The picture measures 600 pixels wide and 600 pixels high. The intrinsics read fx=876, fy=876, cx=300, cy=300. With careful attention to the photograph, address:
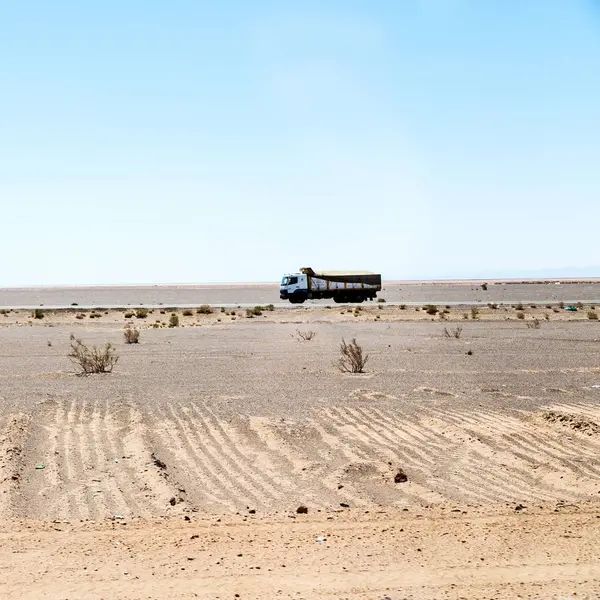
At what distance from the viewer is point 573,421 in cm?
1423

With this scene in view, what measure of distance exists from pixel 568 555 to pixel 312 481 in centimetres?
409

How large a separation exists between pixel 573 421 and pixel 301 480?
5.55 meters

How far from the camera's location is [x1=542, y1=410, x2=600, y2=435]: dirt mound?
1373cm

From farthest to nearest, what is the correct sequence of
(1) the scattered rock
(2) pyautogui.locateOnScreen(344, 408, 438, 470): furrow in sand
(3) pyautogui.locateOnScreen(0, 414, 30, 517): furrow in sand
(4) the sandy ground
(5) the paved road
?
(5) the paved road
(2) pyautogui.locateOnScreen(344, 408, 438, 470): furrow in sand
(1) the scattered rock
(3) pyautogui.locateOnScreen(0, 414, 30, 517): furrow in sand
(4) the sandy ground

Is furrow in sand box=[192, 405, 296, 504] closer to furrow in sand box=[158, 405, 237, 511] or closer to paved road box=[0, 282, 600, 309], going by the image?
furrow in sand box=[158, 405, 237, 511]

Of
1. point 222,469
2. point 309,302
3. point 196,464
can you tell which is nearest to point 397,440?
point 222,469

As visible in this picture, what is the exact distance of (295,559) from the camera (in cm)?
725

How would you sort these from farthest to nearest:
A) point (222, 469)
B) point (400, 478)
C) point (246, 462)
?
1. point (246, 462)
2. point (222, 469)
3. point (400, 478)

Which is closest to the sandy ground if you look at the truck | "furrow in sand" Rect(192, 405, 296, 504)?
"furrow in sand" Rect(192, 405, 296, 504)

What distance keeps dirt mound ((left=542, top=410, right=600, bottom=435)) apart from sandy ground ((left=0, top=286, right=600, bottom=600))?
7cm

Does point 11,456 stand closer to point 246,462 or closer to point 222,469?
point 222,469

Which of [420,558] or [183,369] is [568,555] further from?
[183,369]

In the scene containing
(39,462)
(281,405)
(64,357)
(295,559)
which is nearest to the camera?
(295,559)

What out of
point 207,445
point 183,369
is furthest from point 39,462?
point 183,369
